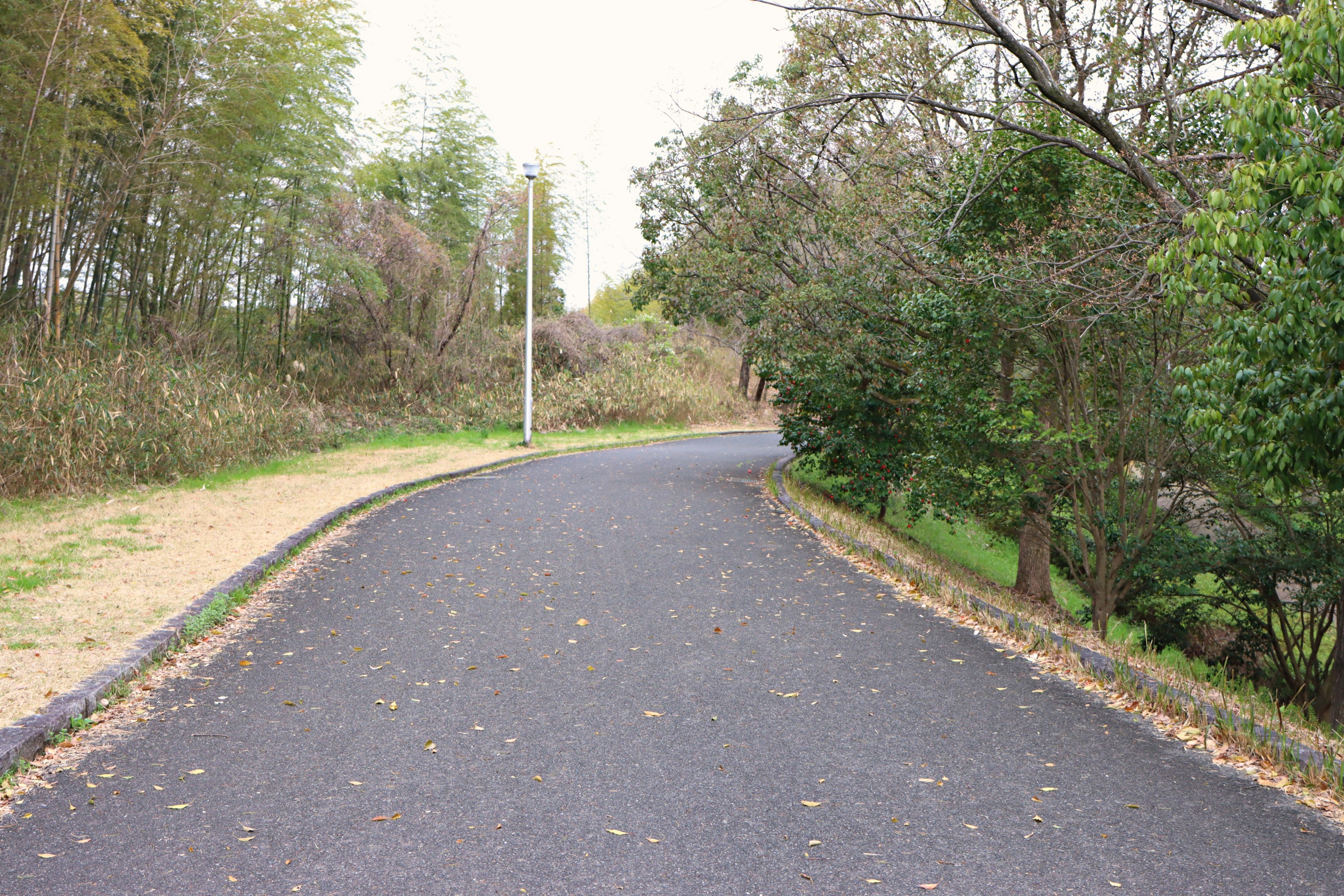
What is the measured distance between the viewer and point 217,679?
4.50m

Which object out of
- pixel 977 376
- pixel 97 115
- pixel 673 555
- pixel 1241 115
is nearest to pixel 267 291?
pixel 97 115

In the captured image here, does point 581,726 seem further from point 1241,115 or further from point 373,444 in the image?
point 373,444

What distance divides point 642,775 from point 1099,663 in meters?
2.78

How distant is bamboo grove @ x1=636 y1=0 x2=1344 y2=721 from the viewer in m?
3.77

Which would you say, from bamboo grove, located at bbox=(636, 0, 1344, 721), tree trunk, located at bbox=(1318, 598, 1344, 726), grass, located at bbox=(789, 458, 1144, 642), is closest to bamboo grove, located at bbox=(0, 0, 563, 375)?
bamboo grove, located at bbox=(636, 0, 1344, 721)

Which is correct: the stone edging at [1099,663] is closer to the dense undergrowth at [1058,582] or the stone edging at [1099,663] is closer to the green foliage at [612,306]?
the dense undergrowth at [1058,582]

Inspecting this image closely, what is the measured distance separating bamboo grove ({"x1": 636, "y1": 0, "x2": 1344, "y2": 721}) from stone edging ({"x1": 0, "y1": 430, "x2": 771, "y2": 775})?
4682 mm

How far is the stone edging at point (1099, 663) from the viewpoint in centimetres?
359

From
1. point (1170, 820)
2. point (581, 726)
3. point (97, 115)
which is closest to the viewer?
point (1170, 820)

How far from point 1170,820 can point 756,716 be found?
5.46 ft

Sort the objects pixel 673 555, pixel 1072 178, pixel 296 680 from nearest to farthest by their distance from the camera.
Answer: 1. pixel 296 680
2. pixel 1072 178
3. pixel 673 555

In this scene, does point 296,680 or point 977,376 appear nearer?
point 296,680

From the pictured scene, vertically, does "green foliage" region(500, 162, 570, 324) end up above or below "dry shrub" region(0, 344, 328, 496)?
above

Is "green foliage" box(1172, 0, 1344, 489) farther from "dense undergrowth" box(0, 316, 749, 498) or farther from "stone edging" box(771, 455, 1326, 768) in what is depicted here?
"dense undergrowth" box(0, 316, 749, 498)
